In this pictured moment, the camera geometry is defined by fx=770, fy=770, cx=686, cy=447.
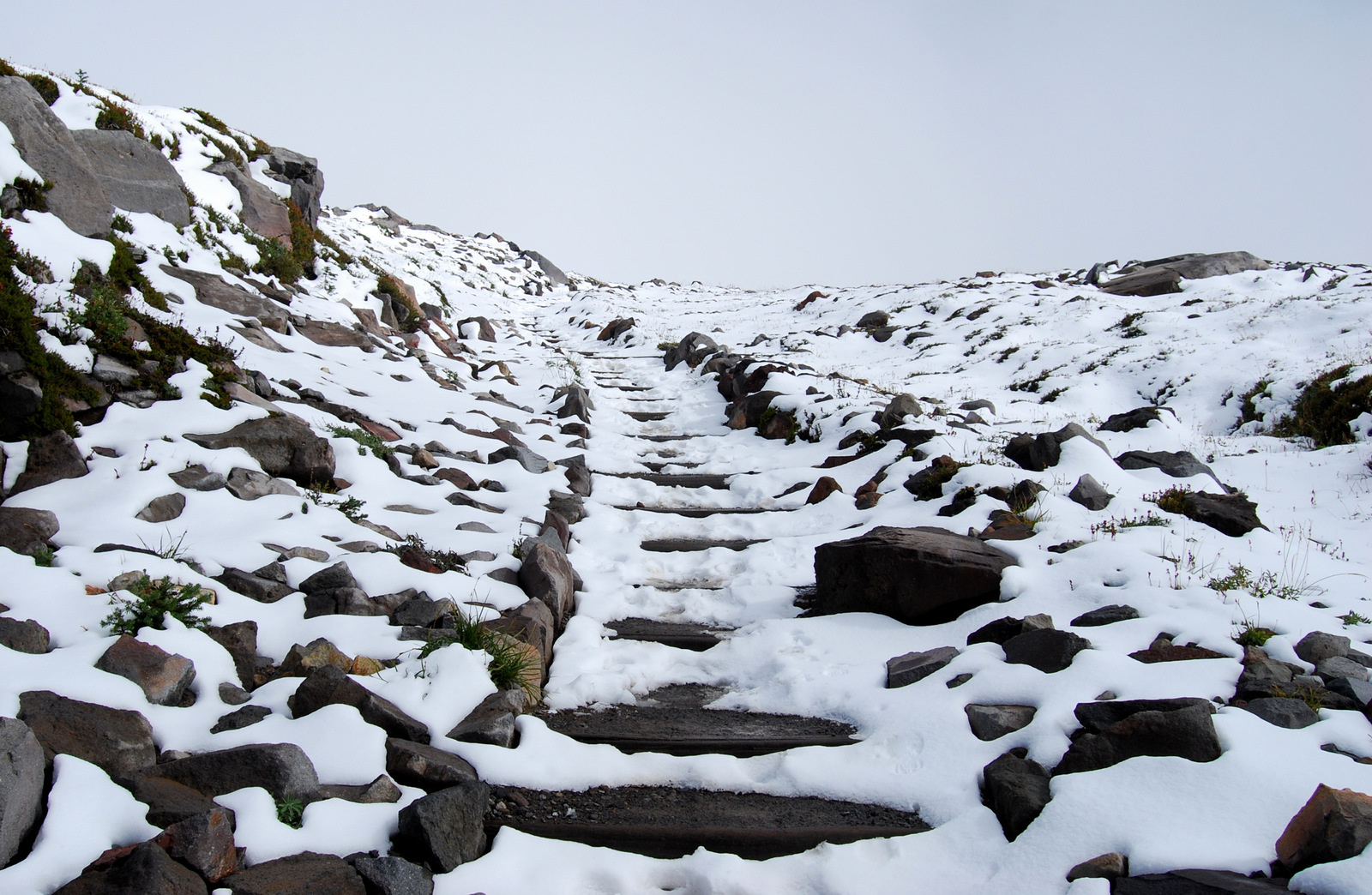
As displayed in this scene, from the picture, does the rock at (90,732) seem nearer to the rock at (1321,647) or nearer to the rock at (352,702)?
the rock at (352,702)

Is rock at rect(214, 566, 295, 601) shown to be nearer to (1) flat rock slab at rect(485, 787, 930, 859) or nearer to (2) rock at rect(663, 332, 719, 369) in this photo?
(1) flat rock slab at rect(485, 787, 930, 859)

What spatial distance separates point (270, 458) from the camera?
6.95 m

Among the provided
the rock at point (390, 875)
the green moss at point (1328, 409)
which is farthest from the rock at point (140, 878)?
the green moss at point (1328, 409)

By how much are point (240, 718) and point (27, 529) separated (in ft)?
7.62

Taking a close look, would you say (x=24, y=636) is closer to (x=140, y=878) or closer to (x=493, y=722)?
(x=140, y=878)

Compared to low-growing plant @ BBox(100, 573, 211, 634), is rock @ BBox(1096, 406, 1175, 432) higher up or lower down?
higher up

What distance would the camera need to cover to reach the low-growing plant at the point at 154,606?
4.35m

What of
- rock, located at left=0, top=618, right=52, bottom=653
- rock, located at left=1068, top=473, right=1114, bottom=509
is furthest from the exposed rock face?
rock, located at left=1068, top=473, right=1114, bottom=509

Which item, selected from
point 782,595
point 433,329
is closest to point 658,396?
point 433,329

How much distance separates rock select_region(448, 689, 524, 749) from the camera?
4.31m

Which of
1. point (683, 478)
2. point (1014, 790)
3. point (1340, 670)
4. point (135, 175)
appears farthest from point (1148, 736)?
point (135, 175)

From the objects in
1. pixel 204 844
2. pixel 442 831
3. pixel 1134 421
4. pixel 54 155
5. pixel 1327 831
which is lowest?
pixel 442 831

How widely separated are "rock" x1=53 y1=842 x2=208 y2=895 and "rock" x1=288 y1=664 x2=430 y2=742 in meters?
1.30

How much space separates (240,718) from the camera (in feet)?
13.3
